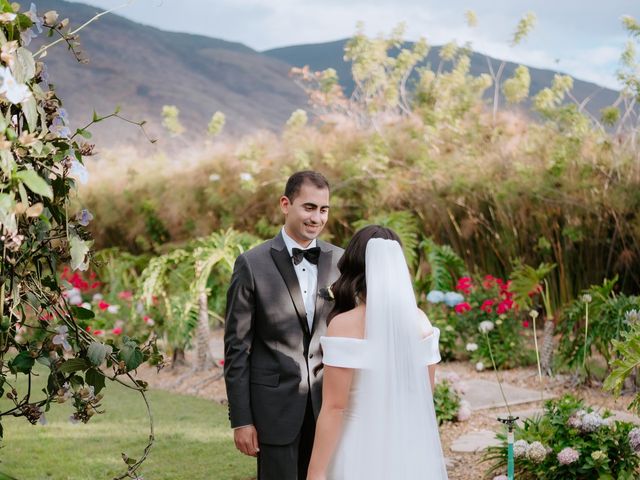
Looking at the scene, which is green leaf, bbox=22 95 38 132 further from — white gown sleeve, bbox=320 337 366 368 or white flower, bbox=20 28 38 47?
white gown sleeve, bbox=320 337 366 368

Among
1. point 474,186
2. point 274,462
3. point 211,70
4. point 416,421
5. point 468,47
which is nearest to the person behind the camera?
point 416,421

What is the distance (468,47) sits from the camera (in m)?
15.3

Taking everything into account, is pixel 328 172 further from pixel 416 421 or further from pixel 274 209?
pixel 416 421

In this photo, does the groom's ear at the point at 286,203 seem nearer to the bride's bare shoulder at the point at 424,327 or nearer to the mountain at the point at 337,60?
the bride's bare shoulder at the point at 424,327

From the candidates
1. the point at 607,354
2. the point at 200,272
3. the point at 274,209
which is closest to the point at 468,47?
the point at 274,209

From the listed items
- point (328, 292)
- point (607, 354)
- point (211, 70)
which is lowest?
point (607, 354)

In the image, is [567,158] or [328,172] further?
[328,172]

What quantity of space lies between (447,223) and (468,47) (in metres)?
6.25

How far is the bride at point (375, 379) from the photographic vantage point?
8.86ft

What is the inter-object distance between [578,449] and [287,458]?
1.94m

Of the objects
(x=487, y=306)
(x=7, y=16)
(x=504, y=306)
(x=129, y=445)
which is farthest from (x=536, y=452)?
(x=487, y=306)

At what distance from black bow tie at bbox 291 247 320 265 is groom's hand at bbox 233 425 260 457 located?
0.72 meters

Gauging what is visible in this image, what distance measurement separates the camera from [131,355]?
7.12ft

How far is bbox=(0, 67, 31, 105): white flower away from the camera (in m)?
1.68
